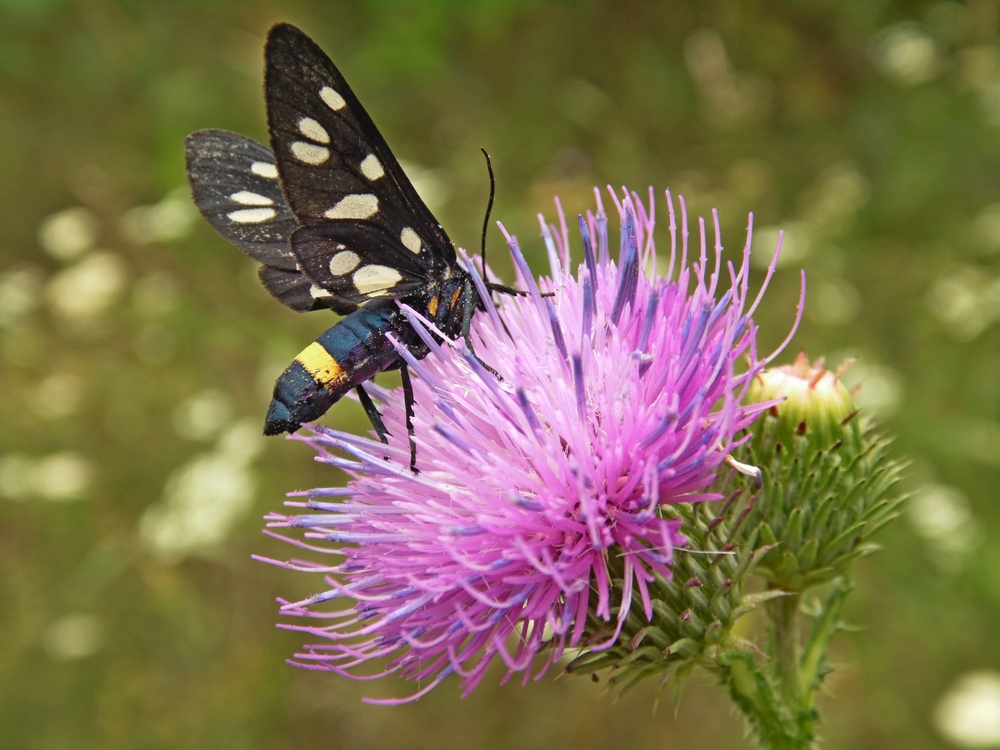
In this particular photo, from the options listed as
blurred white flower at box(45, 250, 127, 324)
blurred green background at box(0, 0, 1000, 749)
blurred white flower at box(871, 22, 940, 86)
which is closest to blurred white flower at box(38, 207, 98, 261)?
blurred green background at box(0, 0, 1000, 749)

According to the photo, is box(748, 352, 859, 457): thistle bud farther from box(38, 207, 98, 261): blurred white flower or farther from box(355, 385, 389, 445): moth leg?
box(38, 207, 98, 261): blurred white flower

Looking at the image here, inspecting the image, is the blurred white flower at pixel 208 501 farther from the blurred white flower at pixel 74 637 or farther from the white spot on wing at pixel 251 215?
the white spot on wing at pixel 251 215

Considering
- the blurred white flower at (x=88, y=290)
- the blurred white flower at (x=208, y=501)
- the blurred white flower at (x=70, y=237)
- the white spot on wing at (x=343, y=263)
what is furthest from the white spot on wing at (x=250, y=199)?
the blurred white flower at (x=70, y=237)

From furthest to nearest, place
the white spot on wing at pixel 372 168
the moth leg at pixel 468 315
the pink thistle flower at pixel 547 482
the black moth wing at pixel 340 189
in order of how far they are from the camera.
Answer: the moth leg at pixel 468 315 < the white spot on wing at pixel 372 168 < the black moth wing at pixel 340 189 < the pink thistle flower at pixel 547 482

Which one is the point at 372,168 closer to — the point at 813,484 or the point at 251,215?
the point at 251,215

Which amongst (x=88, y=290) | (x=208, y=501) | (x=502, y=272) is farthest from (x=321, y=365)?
(x=88, y=290)

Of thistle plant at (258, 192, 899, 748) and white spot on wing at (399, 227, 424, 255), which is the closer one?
thistle plant at (258, 192, 899, 748)

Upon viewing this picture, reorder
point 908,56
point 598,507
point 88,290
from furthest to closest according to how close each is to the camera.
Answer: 1. point 908,56
2. point 88,290
3. point 598,507
